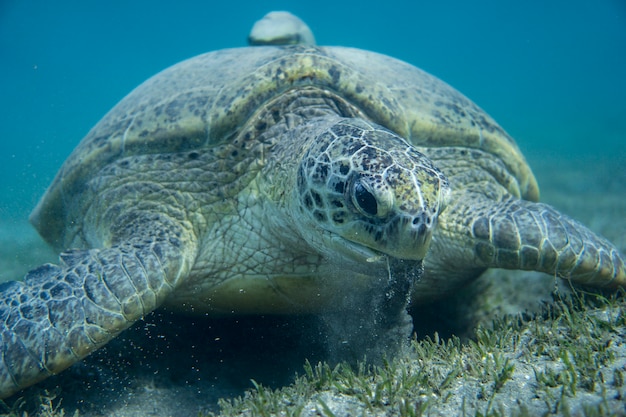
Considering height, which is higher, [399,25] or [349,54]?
[399,25]

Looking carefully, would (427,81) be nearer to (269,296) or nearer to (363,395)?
(269,296)

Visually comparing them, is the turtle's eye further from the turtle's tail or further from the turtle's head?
the turtle's tail

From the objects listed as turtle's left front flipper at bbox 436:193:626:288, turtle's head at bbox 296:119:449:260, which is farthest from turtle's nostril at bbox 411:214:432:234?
turtle's left front flipper at bbox 436:193:626:288

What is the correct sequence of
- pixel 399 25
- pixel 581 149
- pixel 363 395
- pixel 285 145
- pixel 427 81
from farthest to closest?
pixel 399 25 < pixel 581 149 < pixel 427 81 < pixel 285 145 < pixel 363 395

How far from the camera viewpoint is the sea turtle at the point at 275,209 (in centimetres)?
195

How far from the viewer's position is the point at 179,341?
274cm

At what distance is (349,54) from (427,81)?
2.86 feet

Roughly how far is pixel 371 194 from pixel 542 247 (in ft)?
4.59

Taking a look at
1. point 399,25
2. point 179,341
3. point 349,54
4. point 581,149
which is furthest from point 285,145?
point 399,25

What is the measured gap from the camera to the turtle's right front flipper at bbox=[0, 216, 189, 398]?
195 cm

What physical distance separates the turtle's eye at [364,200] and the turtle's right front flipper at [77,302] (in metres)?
1.25

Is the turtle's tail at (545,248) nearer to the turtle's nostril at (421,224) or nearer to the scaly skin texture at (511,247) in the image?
the scaly skin texture at (511,247)

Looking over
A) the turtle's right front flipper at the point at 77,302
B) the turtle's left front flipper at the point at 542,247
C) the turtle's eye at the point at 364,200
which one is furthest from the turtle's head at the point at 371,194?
the turtle's right front flipper at the point at 77,302

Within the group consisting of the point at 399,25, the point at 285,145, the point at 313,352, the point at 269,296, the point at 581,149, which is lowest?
the point at 313,352
